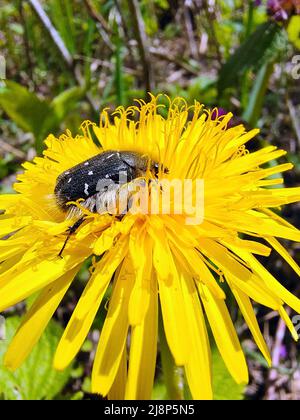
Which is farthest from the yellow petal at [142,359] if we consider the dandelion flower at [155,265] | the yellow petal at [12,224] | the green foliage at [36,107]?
the green foliage at [36,107]

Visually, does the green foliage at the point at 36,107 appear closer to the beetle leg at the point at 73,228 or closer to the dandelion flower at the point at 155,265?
the dandelion flower at the point at 155,265

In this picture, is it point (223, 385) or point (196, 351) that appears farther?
point (223, 385)

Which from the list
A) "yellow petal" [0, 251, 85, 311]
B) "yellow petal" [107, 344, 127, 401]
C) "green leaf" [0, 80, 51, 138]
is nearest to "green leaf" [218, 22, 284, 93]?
"green leaf" [0, 80, 51, 138]

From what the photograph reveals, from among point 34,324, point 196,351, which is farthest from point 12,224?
point 196,351

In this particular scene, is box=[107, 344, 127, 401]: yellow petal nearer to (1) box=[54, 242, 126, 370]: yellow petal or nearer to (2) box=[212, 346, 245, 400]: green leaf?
(1) box=[54, 242, 126, 370]: yellow petal

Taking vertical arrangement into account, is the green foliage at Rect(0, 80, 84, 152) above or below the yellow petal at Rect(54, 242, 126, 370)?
above

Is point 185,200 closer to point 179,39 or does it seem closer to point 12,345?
point 12,345

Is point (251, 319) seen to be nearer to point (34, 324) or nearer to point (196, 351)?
point (196, 351)
